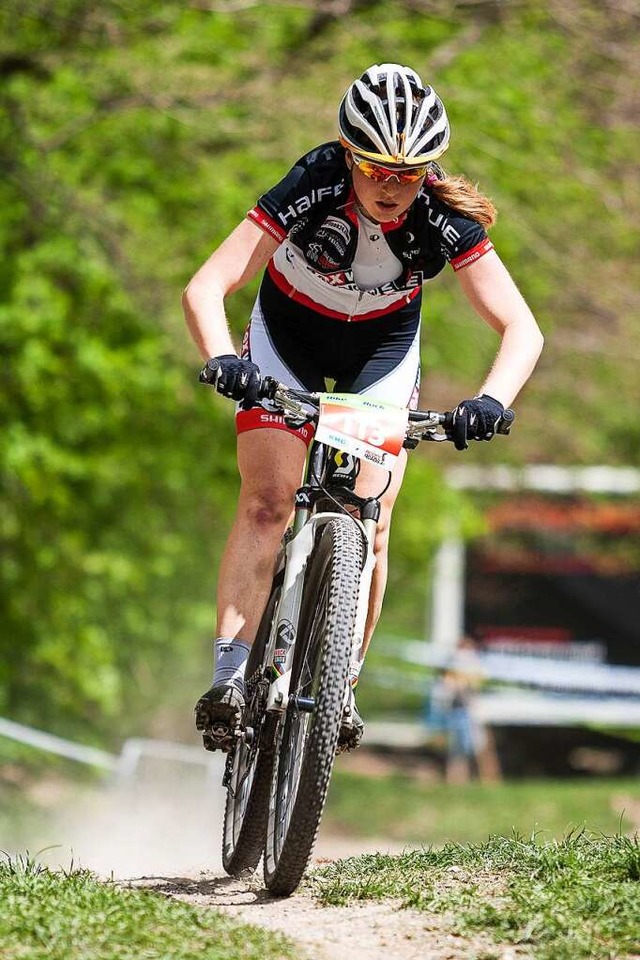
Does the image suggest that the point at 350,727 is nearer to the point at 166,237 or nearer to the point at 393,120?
the point at 393,120

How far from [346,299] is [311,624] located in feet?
4.13

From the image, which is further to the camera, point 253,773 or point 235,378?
point 253,773

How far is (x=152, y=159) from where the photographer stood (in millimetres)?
13477

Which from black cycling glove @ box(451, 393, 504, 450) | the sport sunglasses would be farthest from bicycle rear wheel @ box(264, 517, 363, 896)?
the sport sunglasses

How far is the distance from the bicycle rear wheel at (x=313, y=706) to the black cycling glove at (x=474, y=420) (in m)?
0.51

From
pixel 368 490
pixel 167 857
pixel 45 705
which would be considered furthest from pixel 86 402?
pixel 368 490

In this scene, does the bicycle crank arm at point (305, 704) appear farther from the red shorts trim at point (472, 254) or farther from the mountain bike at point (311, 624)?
the red shorts trim at point (472, 254)

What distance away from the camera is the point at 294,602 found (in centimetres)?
488

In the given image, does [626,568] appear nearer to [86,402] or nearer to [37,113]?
[86,402]

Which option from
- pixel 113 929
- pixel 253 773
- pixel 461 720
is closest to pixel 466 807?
pixel 461 720

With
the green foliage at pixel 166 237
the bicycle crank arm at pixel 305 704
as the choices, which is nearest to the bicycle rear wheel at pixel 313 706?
the bicycle crank arm at pixel 305 704

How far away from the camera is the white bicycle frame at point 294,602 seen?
4.72m

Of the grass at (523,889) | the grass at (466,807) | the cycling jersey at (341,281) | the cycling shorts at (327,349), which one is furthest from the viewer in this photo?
the grass at (466,807)

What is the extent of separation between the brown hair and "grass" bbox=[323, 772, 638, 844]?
993cm
